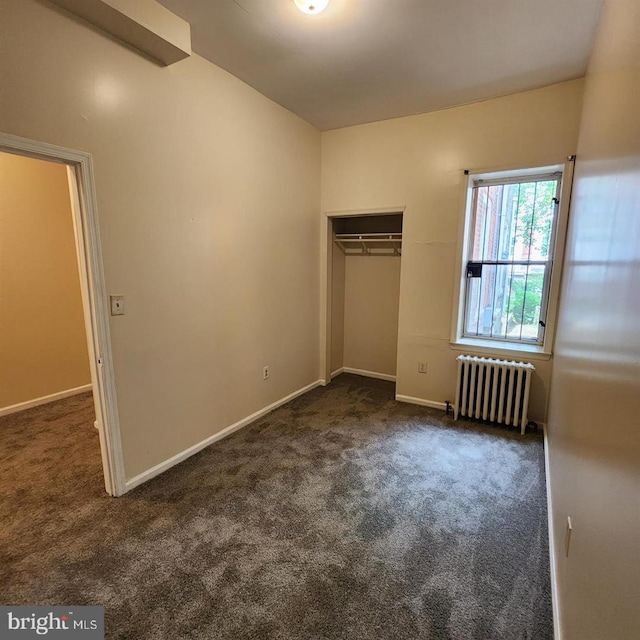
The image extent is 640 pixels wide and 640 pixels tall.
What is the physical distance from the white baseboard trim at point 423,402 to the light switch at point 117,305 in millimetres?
2877

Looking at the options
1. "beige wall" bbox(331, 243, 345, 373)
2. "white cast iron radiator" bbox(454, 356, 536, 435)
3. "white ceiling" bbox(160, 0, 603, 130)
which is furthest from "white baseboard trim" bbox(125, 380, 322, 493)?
"white ceiling" bbox(160, 0, 603, 130)

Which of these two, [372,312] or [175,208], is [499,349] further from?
[175,208]

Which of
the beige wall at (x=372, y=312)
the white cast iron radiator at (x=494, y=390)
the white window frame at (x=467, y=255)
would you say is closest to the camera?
the white window frame at (x=467, y=255)

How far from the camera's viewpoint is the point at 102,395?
2135 mm

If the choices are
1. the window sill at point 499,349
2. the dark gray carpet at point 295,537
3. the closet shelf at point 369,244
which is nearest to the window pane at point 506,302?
the window sill at point 499,349

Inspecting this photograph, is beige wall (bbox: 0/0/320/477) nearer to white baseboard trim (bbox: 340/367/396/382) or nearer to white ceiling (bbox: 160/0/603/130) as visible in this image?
white ceiling (bbox: 160/0/603/130)

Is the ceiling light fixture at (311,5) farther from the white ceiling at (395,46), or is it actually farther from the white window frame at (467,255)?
the white window frame at (467,255)

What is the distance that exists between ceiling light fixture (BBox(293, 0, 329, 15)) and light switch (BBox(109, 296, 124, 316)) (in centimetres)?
203

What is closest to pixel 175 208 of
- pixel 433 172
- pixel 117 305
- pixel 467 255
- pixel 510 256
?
pixel 117 305

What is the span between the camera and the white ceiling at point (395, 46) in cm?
201

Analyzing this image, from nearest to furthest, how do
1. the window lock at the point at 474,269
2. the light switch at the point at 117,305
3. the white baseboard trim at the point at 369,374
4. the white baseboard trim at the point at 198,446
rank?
Answer: the light switch at the point at 117,305 < the white baseboard trim at the point at 198,446 < the window lock at the point at 474,269 < the white baseboard trim at the point at 369,374

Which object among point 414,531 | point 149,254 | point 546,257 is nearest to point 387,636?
point 414,531

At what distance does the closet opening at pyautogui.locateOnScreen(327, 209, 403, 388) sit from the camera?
14.1 ft

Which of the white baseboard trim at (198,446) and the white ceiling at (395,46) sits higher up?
the white ceiling at (395,46)
